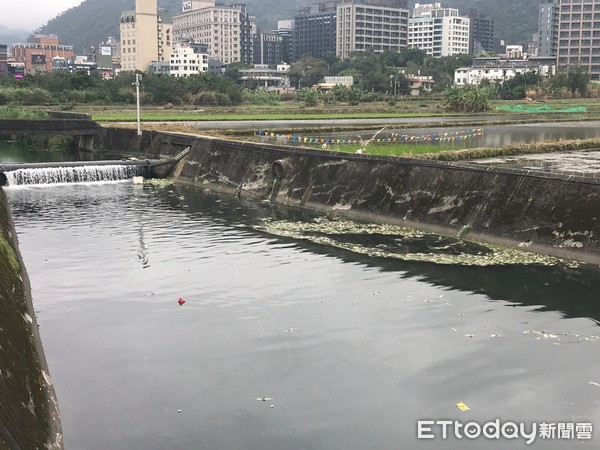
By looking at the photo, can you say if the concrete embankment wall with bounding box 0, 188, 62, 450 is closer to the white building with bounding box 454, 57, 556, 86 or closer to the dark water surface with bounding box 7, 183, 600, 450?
the dark water surface with bounding box 7, 183, 600, 450

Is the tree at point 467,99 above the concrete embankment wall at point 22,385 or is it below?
above

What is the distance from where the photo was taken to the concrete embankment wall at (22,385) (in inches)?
431

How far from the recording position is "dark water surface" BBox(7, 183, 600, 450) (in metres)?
13.6

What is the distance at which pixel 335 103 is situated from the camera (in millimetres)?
132125

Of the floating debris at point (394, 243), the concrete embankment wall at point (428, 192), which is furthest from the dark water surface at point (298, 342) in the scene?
the concrete embankment wall at point (428, 192)

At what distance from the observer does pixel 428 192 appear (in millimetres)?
32531

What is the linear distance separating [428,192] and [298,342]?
1680 centimetres

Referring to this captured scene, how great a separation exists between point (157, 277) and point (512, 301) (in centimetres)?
1173

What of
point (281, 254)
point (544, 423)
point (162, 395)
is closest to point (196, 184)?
point (281, 254)

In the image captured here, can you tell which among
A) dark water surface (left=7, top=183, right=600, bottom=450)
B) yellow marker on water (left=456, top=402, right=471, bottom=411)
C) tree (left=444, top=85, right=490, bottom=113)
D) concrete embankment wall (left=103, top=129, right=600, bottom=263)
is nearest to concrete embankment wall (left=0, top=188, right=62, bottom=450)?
dark water surface (left=7, top=183, right=600, bottom=450)

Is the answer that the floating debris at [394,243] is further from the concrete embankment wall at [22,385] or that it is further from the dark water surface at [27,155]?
the dark water surface at [27,155]

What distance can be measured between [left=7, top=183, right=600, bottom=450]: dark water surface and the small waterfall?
17.5m

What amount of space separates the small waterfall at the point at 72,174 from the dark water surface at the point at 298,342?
1746 cm

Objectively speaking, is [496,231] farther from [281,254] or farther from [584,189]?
[281,254]
